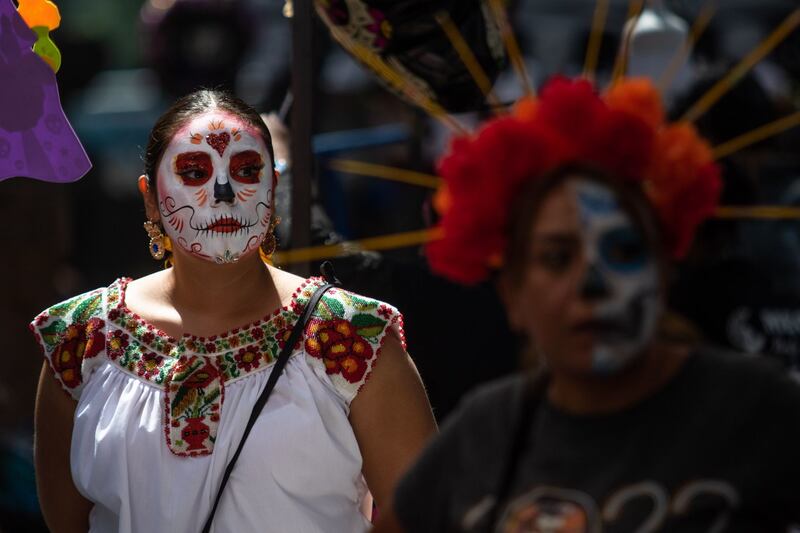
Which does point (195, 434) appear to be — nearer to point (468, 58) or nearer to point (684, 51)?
point (468, 58)

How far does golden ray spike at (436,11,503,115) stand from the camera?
4.24 m

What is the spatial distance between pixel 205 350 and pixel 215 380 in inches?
3.2

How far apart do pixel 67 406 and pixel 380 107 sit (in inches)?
183

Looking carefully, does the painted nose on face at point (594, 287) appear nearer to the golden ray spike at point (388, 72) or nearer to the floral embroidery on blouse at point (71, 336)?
the floral embroidery on blouse at point (71, 336)

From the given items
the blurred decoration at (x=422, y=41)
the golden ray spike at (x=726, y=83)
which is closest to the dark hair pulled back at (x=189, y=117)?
the blurred decoration at (x=422, y=41)

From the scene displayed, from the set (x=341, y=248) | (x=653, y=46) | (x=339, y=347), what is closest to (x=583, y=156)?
(x=339, y=347)

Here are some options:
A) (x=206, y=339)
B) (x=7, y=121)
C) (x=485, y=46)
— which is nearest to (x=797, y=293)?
(x=485, y=46)

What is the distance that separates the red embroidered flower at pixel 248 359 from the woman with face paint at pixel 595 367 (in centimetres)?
100

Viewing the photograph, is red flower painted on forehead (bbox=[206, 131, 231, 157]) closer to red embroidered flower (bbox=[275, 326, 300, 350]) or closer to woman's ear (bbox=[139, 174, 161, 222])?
woman's ear (bbox=[139, 174, 161, 222])

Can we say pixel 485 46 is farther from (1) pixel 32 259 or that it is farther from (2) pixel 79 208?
(2) pixel 79 208

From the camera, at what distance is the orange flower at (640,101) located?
2.19m

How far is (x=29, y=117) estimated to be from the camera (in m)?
3.48

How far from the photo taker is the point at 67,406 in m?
3.32

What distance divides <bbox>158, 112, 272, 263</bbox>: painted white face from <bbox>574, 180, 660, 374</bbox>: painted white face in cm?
131
